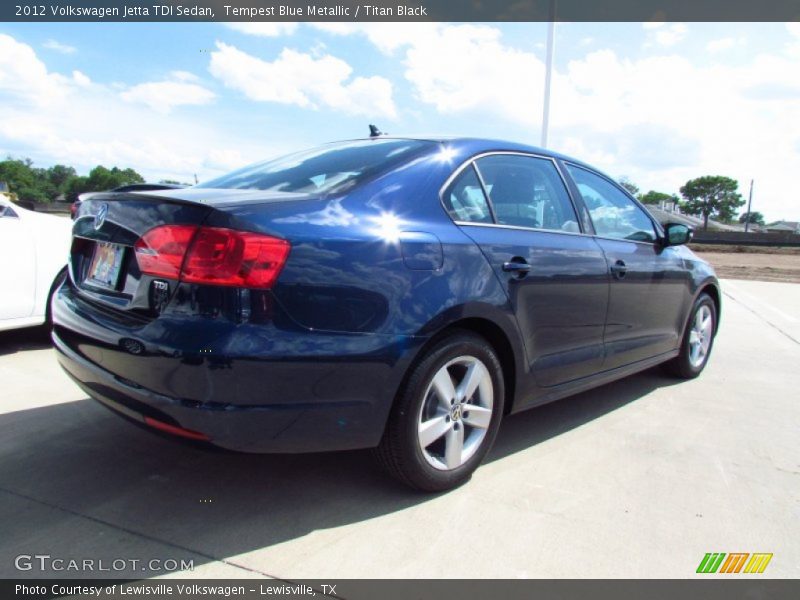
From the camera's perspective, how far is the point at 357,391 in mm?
2246

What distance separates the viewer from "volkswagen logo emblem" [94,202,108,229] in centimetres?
249

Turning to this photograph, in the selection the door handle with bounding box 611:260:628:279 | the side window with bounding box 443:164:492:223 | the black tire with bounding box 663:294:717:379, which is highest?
the side window with bounding box 443:164:492:223

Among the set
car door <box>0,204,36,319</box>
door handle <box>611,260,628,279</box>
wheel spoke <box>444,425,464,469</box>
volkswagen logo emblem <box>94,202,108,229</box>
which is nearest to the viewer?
volkswagen logo emblem <box>94,202,108,229</box>

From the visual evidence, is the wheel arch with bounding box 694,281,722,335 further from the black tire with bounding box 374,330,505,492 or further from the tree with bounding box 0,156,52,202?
the tree with bounding box 0,156,52,202

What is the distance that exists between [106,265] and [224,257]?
740 mm

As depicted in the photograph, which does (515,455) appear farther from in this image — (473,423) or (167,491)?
(167,491)

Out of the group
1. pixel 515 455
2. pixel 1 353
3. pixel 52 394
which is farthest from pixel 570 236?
pixel 1 353

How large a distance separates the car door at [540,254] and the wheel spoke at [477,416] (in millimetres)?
388

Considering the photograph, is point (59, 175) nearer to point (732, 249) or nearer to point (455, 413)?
point (732, 249)

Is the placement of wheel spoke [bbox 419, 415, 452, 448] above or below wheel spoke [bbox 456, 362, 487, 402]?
below

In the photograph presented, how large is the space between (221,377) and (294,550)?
27.9 inches

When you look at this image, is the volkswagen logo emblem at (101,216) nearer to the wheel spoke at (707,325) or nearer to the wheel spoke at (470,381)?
the wheel spoke at (470,381)

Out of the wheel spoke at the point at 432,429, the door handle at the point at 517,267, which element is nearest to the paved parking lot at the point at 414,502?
the wheel spoke at the point at 432,429

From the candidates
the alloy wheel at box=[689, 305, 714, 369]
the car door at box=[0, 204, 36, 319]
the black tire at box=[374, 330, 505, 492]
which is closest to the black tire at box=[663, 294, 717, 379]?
the alloy wheel at box=[689, 305, 714, 369]
